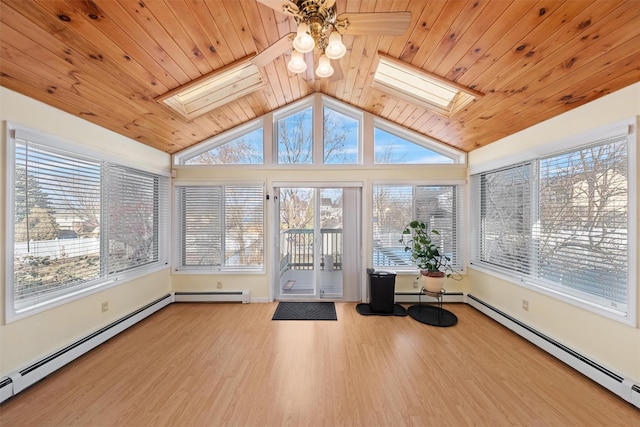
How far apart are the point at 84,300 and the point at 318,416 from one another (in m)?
2.52

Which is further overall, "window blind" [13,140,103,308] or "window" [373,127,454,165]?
"window" [373,127,454,165]

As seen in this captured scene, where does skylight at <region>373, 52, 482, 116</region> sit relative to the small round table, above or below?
above

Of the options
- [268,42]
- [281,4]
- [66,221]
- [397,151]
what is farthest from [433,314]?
[66,221]

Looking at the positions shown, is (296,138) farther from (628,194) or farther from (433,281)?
(628,194)

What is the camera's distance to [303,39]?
140cm

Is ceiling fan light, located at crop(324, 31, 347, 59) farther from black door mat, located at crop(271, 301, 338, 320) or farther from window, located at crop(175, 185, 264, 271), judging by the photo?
black door mat, located at crop(271, 301, 338, 320)

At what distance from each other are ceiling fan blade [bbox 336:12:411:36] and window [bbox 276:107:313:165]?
7.66ft

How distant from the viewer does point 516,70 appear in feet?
6.36

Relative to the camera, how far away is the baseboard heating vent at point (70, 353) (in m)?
1.84

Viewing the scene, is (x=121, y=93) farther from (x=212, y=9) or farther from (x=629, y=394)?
(x=629, y=394)

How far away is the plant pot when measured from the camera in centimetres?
316

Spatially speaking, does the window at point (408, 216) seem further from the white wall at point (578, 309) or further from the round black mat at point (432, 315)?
the white wall at point (578, 309)

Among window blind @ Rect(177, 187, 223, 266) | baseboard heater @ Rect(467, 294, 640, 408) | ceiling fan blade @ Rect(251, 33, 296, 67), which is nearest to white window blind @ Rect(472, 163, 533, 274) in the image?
baseboard heater @ Rect(467, 294, 640, 408)

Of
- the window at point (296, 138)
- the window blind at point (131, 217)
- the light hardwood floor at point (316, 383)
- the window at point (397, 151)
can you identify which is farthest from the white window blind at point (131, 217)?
the window at point (397, 151)
